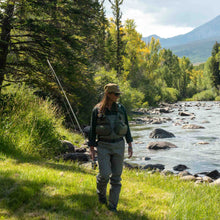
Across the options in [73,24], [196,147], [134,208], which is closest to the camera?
[134,208]

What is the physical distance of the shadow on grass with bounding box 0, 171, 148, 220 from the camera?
3.55 m

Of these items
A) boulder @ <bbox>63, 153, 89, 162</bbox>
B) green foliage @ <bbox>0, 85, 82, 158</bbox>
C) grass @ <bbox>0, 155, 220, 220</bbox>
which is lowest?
boulder @ <bbox>63, 153, 89, 162</bbox>

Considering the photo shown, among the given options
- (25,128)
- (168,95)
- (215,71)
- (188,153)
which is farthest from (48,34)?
(215,71)

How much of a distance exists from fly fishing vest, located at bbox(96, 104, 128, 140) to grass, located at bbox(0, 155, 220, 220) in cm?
104

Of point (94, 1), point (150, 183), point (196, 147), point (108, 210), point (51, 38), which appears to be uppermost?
point (94, 1)

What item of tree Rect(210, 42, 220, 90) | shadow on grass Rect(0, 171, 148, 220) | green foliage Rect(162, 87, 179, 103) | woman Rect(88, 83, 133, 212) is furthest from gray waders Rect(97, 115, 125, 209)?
tree Rect(210, 42, 220, 90)

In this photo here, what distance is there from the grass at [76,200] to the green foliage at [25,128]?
177 cm

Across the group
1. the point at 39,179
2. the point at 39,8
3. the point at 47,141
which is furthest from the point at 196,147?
the point at 39,179

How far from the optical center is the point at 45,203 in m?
3.83

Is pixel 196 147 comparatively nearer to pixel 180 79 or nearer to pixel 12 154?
pixel 12 154

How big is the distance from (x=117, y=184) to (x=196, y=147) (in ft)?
39.5

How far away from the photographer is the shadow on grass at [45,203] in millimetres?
3547

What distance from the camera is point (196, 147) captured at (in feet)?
49.3

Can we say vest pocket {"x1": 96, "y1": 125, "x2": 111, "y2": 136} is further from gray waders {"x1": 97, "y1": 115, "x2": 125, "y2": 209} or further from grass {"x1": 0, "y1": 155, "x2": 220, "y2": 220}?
grass {"x1": 0, "y1": 155, "x2": 220, "y2": 220}
